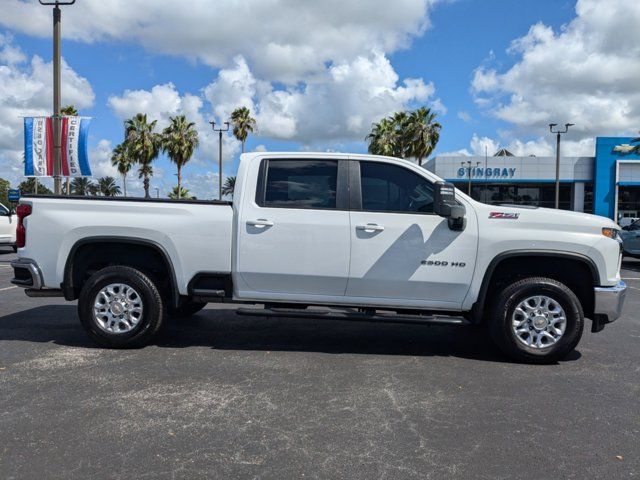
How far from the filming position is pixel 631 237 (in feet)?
49.8

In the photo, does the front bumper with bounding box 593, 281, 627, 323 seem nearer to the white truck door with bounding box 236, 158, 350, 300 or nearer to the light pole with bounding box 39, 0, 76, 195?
the white truck door with bounding box 236, 158, 350, 300

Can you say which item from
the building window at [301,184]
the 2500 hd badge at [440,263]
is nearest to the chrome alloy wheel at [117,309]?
the building window at [301,184]

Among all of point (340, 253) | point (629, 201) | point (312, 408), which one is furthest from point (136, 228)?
point (629, 201)

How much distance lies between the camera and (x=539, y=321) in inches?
202

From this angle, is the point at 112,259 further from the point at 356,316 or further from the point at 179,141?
the point at 179,141

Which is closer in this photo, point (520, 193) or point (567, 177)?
point (567, 177)

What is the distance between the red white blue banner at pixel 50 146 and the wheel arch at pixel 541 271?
1156cm

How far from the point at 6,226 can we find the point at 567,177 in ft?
143

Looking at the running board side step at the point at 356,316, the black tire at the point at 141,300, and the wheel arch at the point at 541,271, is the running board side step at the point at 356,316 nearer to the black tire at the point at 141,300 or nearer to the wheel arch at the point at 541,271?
the wheel arch at the point at 541,271

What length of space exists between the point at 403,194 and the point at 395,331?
205cm

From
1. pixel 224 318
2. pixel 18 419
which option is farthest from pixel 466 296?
pixel 18 419

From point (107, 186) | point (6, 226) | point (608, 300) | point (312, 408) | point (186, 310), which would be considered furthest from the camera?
point (107, 186)

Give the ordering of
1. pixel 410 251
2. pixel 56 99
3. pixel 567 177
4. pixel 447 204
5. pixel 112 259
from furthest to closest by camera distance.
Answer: pixel 567 177, pixel 56 99, pixel 112 259, pixel 410 251, pixel 447 204

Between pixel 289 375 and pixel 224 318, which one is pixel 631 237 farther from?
pixel 289 375
